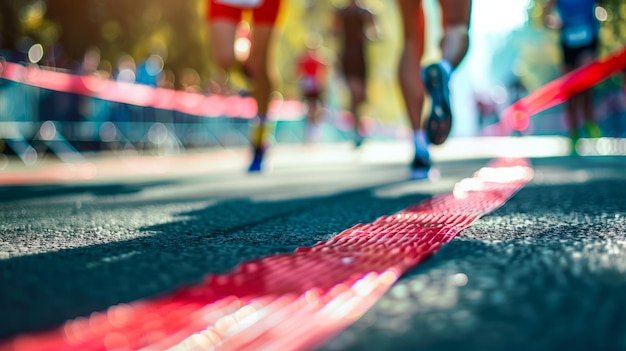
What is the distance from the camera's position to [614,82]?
1680 cm

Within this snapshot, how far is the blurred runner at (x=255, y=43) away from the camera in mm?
6059

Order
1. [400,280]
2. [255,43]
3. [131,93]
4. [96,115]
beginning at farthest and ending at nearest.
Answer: [131,93], [96,115], [255,43], [400,280]

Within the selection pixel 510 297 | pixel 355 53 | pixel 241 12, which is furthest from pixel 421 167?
pixel 355 53

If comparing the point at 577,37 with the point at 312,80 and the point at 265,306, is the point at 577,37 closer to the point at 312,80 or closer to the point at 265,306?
the point at 265,306

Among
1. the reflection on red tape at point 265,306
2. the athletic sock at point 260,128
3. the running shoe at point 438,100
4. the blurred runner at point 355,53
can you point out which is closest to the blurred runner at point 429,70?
the running shoe at point 438,100

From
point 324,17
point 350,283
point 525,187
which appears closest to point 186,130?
point 525,187

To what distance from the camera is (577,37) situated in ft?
26.9

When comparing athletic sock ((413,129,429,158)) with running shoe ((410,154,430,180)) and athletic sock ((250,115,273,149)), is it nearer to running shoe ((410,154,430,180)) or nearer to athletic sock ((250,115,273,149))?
running shoe ((410,154,430,180))

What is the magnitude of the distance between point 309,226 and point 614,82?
51.3ft

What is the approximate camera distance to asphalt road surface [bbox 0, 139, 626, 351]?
126 cm

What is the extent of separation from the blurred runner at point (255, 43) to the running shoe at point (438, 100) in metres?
2.11

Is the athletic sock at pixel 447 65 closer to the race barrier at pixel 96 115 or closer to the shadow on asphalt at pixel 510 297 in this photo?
the shadow on asphalt at pixel 510 297

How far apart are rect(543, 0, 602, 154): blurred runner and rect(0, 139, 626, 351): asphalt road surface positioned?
4.40 meters

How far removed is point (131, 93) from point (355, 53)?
3.77 metres
